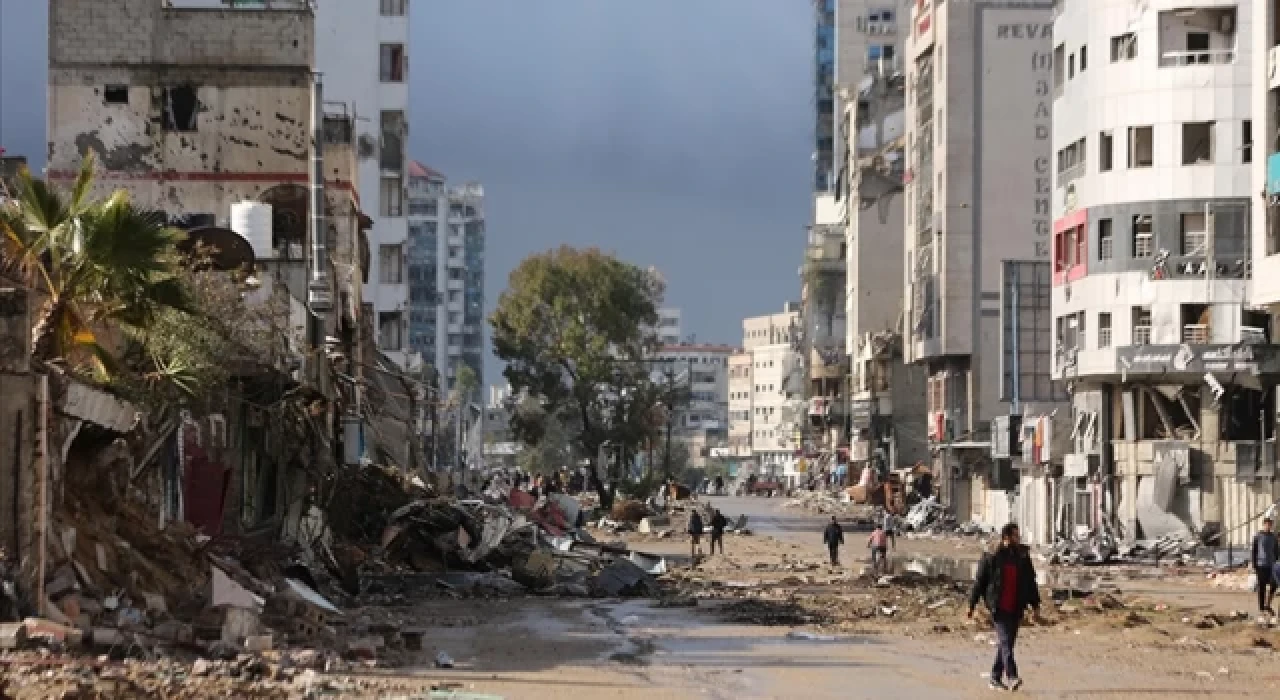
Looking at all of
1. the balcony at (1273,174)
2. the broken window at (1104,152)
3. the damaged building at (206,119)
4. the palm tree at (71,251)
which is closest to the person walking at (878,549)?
the balcony at (1273,174)

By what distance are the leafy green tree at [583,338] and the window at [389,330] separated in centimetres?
1193

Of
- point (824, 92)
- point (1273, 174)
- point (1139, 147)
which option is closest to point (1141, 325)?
point (1139, 147)

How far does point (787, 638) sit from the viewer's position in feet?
88.8

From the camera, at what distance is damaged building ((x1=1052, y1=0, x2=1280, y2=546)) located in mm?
51875

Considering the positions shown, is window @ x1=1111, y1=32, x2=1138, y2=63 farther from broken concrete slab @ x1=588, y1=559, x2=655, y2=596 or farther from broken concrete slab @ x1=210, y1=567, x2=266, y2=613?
broken concrete slab @ x1=210, y1=567, x2=266, y2=613

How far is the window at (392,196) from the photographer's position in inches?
2899

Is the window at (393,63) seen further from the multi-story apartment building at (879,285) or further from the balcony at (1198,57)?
the multi-story apartment building at (879,285)

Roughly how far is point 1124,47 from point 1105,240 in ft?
16.7

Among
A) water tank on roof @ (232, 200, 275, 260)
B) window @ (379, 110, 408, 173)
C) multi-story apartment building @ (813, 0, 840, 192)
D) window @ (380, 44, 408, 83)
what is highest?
multi-story apartment building @ (813, 0, 840, 192)

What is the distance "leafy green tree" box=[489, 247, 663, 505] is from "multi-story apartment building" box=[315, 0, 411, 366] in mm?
11527

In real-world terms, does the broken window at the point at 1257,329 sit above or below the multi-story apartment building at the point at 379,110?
below

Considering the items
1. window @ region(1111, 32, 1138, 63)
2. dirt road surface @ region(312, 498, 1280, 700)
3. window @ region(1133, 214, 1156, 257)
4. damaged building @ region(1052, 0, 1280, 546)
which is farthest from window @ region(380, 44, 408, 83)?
dirt road surface @ region(312, 498, 1280, 700)

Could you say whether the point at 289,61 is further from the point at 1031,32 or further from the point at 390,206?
the point at 1031,32

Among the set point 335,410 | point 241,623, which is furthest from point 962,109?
point 241,623
